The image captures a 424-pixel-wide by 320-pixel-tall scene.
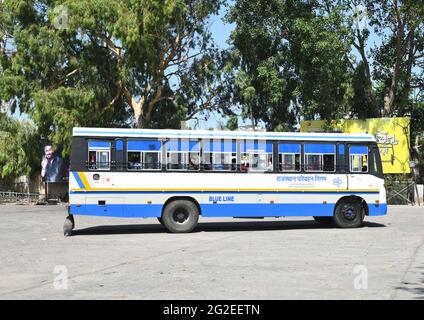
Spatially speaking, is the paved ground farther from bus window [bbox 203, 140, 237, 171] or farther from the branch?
the branch

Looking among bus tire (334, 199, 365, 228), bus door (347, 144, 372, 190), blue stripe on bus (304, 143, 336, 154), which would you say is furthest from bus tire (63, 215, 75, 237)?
bus door (347, 144, 372, 190)

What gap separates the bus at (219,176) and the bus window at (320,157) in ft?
0.10

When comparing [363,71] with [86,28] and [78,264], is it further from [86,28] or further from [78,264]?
[78,264]

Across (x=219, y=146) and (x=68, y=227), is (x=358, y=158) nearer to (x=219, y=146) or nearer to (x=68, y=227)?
(x=219, y=146)

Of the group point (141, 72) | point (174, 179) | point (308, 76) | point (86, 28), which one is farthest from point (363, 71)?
point (174, 179)

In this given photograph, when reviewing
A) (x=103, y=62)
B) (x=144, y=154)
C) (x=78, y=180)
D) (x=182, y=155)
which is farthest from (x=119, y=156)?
(x=103, y=62)

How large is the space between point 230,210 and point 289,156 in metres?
2.59

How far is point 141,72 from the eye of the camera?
36312 millimetres

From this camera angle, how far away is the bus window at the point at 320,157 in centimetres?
1959

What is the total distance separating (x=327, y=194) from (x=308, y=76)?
1734 centimetres

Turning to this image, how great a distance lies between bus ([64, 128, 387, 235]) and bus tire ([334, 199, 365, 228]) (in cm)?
3

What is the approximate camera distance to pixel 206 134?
1873cm
